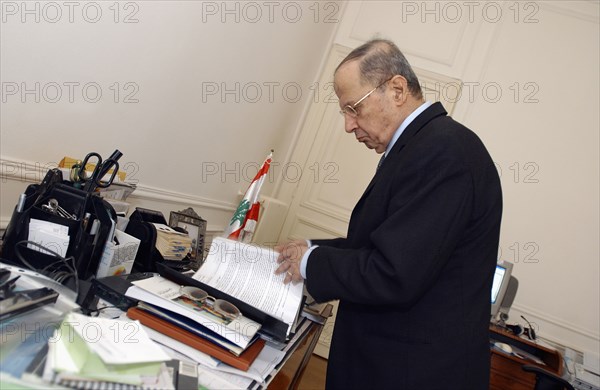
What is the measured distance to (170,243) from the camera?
1.47 m

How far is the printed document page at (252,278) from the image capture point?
1.17 meters

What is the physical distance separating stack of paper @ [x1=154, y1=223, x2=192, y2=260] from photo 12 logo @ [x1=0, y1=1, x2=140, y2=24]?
71 centimetres

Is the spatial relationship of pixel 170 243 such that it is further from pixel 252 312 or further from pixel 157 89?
pixel 157 89

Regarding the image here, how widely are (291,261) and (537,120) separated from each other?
2.95 m

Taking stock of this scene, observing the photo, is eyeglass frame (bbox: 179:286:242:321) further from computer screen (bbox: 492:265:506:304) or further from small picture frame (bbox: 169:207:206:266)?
computer screen (bbox: 492:265:506:304)

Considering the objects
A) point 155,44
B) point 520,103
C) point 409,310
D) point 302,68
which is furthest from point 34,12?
point 520,103

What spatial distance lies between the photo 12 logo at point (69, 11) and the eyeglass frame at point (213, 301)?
93 centimetres

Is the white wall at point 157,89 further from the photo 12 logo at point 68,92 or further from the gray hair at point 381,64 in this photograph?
the gray hair at point 381,64

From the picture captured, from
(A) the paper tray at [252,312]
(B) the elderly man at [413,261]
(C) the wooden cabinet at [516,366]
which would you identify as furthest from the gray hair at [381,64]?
(C) the wooden cabinet at [516,366]

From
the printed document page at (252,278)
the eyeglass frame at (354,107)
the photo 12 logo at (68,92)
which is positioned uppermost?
the eyeglass frame at (354,107)

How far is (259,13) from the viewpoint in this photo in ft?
8.52

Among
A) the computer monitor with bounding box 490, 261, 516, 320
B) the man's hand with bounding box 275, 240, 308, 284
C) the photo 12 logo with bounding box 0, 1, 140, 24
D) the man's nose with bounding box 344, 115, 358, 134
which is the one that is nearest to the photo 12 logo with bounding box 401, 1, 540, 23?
the computer monitor with bounding box 490, 261, 516, 320

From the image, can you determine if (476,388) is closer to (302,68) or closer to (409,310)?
(409,310)

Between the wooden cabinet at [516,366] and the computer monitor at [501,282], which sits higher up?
the computer monitor at [501,282]
